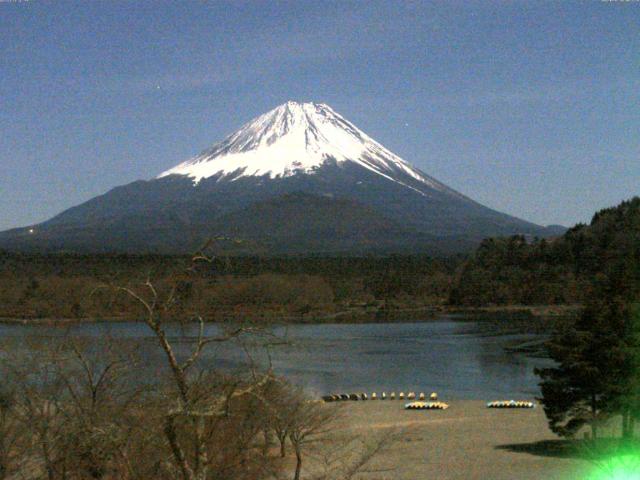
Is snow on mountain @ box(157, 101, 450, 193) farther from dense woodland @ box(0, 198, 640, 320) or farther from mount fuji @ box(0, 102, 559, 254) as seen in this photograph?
dense woodland @ box(0, 198, 640, 320)

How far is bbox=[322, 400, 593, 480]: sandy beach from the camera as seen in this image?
1504cm

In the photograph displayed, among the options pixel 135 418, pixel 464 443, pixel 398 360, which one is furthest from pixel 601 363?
pixel 398 360

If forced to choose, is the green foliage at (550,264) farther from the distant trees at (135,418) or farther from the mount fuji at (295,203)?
the distant trees at (135,418)

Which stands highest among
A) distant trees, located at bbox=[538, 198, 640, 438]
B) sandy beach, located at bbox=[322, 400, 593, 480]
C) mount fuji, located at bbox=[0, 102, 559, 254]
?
mount fuji, located at bbox=[0, 102, 559, 254]

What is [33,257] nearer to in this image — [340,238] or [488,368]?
[488,368]

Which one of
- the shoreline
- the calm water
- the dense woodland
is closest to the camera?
the calm water

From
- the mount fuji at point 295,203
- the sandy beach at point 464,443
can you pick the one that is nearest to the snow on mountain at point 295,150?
the mount fuji at point 295,203

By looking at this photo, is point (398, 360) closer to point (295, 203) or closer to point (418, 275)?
point (418, 275)

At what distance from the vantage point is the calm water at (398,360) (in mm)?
28516

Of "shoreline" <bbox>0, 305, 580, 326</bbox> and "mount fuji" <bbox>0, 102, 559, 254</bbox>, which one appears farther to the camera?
"mount fuji" <bbox>0, 102, 559, 254</bbox>

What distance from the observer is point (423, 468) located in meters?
15.6

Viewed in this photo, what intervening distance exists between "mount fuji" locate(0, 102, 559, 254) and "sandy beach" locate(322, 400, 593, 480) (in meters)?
73.1

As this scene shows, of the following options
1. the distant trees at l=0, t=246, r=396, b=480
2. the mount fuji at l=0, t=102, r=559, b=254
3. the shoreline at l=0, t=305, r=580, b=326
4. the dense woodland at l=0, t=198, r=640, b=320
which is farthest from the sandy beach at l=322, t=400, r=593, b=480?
the mount fuji at l=0, t=102, r=559, b=254

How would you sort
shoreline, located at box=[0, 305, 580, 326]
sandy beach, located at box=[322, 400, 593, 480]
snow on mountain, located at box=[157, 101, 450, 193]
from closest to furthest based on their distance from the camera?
sandy beach, located at box=[322, 400, 593, 480] → shoreline, located at box=[0, 305, 580, 326] → snow on mountain, located at box=[157, 101, 450, 193]
